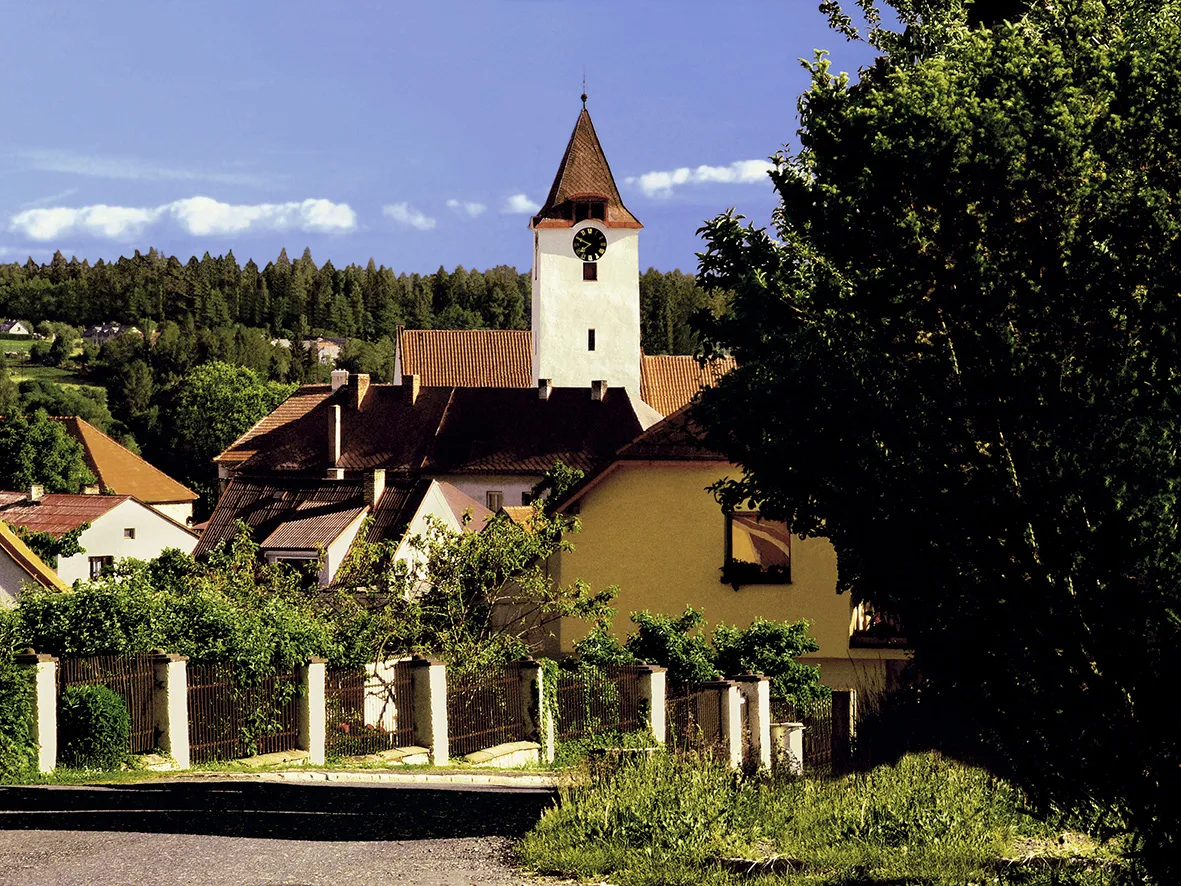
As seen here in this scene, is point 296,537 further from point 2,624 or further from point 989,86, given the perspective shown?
point 989,86

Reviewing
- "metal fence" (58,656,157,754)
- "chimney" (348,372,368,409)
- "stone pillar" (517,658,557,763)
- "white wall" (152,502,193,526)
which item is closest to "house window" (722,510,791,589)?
"stone pillar" (517,658,557,763)

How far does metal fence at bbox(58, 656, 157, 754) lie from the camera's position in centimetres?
1853

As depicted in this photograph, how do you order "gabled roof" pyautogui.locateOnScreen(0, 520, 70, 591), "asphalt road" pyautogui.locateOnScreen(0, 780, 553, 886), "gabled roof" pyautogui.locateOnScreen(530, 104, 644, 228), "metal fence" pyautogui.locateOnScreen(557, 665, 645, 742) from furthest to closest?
1. "gabled roof" pyautogui.locateOnScreen(530, 104, 644, 228)
2. "gabled roof" pyautogui.locateOnScreen(0, 520, 70, 591)
3. "metal fence" pyautogui.locateOnScreen(557, 665, 645, 742)
4. "asphalt road" pyautogui.locateOnScreen(0, 780, 553, 886)

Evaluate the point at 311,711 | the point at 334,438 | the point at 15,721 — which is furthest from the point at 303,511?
the point at 15,721

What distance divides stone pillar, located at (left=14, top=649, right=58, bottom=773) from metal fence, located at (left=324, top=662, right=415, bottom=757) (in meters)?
4.07

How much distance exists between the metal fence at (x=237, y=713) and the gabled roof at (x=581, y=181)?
61.1m

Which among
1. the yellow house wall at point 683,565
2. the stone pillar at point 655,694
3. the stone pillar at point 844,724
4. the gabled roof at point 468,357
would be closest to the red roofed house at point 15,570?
the yellow house wall at point 683,565

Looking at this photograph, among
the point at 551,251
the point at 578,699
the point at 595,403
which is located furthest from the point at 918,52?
the point at 551,251

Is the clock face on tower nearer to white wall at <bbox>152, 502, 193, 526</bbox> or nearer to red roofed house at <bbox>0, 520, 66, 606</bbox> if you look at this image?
white wall at <bbox>152, 502, 193, 526</bbox>

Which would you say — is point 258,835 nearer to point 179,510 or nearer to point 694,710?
point 694,710

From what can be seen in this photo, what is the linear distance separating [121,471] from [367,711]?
72.5m

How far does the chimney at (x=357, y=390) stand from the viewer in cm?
7662

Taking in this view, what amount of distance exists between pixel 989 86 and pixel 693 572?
1711cm

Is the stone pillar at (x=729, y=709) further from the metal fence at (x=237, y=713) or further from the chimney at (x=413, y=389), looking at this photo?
the chimney at (x=413, y=389)
